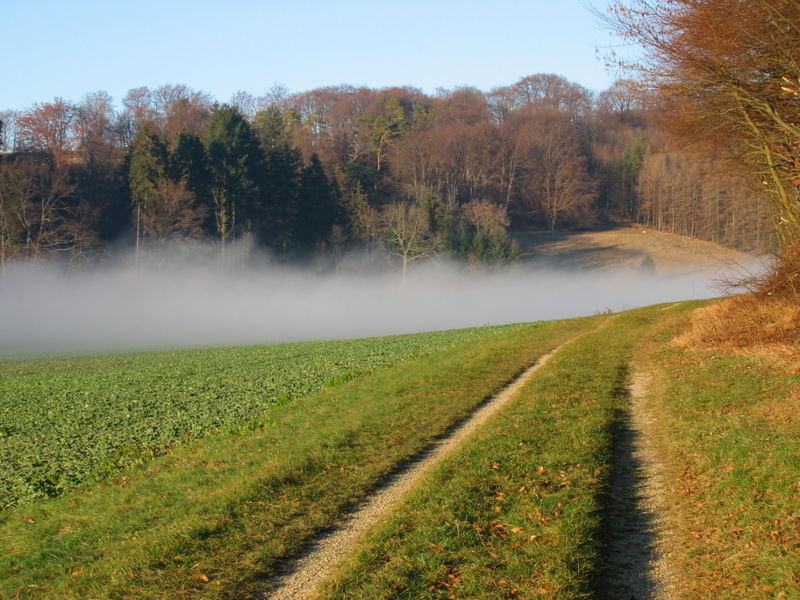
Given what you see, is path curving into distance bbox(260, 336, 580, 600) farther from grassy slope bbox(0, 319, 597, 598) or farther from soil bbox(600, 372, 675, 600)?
soil bbox(600, 372, 675, 600)

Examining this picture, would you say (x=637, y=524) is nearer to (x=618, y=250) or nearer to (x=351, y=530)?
(x=351, y=530)

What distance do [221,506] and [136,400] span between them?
1223cm

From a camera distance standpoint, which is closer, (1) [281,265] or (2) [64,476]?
(2) [64,476]

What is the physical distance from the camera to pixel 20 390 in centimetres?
2522

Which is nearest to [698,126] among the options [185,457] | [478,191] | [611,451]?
[611,451]

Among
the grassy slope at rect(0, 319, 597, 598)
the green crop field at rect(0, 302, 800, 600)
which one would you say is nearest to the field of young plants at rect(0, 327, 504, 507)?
the green crop field at rect(0, 302, 800, 600)

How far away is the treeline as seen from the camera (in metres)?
73.8

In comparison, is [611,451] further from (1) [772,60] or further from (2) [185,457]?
(1) [772,60]

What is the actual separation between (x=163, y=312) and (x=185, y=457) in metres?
56.0

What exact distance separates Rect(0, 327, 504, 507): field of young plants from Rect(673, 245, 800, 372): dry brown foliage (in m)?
9.95

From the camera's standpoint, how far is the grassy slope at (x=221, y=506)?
25.0 feet

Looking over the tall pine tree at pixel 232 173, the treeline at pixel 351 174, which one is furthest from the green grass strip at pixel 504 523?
the tall pine tree at pixel 232 173

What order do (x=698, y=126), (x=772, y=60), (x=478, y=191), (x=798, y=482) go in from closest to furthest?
(x=798, y=482) → (x=772, y=60) → (x=698, y=126) → (x=478, y=191)

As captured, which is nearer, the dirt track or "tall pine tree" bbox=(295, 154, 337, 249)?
the dirt track
